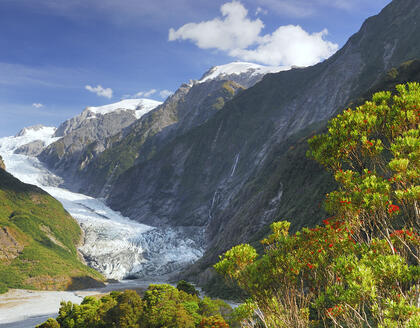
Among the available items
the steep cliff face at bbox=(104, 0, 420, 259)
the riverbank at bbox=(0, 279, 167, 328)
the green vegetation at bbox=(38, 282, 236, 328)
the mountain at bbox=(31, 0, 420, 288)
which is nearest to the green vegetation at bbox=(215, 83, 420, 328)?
the green vegetation at bbox=(38, 282, 236, 328)

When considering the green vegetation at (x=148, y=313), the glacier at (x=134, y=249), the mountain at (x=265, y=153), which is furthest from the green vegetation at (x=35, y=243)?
the green vegetation at (x=148, y=313)

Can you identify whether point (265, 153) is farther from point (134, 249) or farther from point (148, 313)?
point (148, 313)

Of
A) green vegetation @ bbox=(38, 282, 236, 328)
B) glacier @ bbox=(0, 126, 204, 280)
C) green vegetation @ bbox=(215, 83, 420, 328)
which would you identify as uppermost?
green vegetation @ bbox=(215, 83, 420, 328)

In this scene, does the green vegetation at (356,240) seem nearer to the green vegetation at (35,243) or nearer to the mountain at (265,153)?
the mountain at (265,153)

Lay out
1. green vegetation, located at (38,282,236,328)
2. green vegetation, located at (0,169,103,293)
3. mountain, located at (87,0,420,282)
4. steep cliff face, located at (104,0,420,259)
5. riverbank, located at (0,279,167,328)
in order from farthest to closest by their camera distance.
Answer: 1. steep cliff face, located at (104,0,420,259)
2. mountain, located at (87,0,420,282)
3. green vegetation, located at (0,169,103,293)
4. riverbank, located at (0,279,167,328)
5. green vegetation, located at (38,282,236,328)

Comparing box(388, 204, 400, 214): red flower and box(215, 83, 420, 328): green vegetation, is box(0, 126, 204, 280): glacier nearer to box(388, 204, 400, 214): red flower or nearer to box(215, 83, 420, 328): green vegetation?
box(215, 83, 420, 328): green vegetation

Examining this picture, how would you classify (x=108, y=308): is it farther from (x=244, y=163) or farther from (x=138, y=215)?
(x=138, y=215)

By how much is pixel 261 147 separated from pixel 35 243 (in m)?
97.6

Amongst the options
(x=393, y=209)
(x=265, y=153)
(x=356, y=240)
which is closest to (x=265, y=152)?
(x=265, y=153)

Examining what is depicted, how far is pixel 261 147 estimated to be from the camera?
14212 cm

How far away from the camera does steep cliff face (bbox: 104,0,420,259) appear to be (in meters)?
82.1

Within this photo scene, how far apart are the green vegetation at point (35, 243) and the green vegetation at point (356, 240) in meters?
76.2

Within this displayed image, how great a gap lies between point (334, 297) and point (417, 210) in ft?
12.2

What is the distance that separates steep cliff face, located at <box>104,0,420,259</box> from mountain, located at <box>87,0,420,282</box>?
449 millimetres
